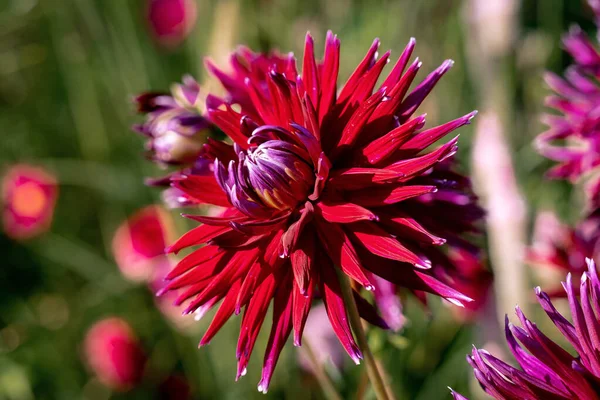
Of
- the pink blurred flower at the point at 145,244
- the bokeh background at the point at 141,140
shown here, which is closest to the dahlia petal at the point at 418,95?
the bokeh background at the point at 141,140

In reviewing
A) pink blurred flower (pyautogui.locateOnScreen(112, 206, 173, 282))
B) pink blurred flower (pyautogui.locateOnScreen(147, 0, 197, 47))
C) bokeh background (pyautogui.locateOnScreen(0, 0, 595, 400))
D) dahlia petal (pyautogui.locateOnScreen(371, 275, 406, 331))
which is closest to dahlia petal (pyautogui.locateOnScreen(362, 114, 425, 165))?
dahlia petal (pyautogui.locateOnScreen(371, 275, 406, 331))

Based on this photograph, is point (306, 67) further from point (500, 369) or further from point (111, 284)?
point (111, 284)

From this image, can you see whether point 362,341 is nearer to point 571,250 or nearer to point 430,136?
point 430,136

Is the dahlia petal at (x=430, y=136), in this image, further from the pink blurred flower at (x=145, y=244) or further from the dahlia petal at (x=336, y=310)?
the pink blurred flower at (x=145, y=244)

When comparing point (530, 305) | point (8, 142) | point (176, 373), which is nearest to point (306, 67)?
point (530, 305)

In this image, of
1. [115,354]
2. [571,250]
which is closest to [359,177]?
[571,250]

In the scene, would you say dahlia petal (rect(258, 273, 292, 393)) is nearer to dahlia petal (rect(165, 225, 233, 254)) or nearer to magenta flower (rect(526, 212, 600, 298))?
dahlia petal (rect(165, 225, 233, 254))

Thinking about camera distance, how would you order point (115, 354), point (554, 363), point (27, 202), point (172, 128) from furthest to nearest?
point (27, 202), point (115, 354), point (172, 128), point (554, 363)
